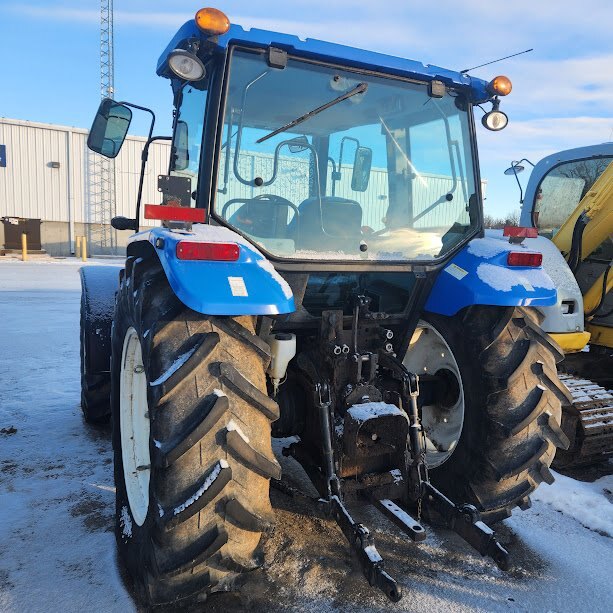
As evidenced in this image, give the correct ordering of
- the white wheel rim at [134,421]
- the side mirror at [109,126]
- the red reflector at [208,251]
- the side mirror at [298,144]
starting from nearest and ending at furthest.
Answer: the red reflector at [208,251] < the white wheel rim at [134,421] < the side mirror at [298,144] < the side mirror at [109,126]

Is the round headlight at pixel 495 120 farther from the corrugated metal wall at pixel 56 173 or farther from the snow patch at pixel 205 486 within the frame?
the corrugated metal wall at pixel 56 173

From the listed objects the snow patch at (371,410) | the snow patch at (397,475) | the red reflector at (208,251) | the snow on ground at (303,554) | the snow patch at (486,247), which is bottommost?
the snow on ground at (303,554)

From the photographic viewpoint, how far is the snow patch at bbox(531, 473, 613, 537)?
310cm

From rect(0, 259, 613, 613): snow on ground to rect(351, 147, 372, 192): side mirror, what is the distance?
6.17ft

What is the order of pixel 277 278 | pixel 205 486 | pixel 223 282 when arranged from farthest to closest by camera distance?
pixel 277 278 < pixel 223 282 < pixel 205 486

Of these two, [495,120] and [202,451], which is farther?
[495,120]

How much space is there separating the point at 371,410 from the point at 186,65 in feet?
5.84

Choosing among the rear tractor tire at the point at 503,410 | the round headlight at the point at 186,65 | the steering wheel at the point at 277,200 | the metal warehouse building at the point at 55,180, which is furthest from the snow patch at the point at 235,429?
the metal warehouse building at the point at 55,180

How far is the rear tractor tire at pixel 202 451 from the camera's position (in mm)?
1944

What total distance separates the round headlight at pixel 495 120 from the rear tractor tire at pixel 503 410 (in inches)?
47.3

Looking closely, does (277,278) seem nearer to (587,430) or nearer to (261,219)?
(261,219)

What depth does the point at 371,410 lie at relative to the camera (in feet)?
8.38

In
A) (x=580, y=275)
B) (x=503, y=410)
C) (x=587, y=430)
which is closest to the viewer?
(x=503, y=410)

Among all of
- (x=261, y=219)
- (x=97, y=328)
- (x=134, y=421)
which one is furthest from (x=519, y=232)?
(x=97, y=328)
